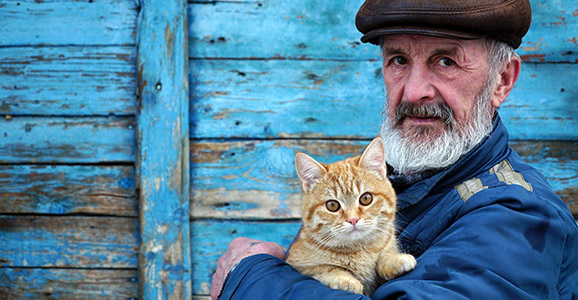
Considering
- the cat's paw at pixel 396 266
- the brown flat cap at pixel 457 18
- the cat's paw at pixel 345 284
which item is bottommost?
the cat's paw at pixel 345 284

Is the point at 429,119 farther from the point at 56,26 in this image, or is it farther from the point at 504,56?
the point at 56,26

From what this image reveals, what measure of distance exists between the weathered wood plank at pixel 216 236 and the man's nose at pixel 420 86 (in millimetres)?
1427

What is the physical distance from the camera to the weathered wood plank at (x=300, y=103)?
2.95 metres

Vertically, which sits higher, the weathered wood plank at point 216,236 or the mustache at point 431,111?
the mustache at point 431,111

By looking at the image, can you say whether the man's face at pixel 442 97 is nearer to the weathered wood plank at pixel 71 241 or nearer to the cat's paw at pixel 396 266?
the cat's paw at pixel 396 266

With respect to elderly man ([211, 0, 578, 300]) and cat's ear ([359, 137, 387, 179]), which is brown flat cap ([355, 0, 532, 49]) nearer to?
elderly man ([211, 0, 578, 300])

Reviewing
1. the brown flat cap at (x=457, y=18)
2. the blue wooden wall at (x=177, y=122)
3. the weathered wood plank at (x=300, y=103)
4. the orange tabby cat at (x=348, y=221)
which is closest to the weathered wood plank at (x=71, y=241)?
the blue wooden wall at (x=177, y=122)

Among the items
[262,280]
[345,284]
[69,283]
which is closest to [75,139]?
[69,283]

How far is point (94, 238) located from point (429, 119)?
7.38ft

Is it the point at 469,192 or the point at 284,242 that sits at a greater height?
the point at 469,192

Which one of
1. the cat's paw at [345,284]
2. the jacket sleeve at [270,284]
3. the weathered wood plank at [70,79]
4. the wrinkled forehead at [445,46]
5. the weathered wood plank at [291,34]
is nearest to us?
the jacket sleeve at [270,284]

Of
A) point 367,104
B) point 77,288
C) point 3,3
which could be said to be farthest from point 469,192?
point 3,3

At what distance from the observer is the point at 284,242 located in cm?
304

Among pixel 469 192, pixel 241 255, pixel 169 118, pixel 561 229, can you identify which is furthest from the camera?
pixel 169 118
